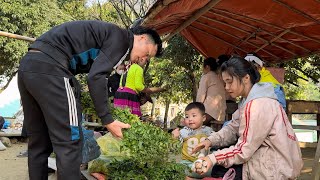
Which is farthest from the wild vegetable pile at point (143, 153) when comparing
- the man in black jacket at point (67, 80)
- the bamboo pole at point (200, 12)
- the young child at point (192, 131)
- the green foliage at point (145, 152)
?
the bamboo pole at point (200, 12)

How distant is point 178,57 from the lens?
10.9 m

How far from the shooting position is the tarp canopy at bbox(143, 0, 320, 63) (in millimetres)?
4473

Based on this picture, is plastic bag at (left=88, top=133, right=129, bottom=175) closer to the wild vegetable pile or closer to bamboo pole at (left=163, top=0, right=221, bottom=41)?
the wild vegetable pile

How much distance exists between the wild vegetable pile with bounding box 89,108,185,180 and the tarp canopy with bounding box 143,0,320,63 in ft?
5.81

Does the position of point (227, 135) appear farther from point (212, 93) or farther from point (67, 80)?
point (212, 93)

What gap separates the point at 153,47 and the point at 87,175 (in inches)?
60.3

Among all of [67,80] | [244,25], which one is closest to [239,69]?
[67,80]


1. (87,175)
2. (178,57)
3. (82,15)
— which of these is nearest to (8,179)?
(87,175)

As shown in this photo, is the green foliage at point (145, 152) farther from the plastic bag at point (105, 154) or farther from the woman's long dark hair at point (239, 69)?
the woman's long dark hair at point (239, 69)

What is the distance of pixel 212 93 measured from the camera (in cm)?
570

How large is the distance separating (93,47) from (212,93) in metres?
3.48

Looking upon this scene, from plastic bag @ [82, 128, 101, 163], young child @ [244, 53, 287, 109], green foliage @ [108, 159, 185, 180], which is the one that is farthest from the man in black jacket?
young child @ [244, 53, 287, 109]

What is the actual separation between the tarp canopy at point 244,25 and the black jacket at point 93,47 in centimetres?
162

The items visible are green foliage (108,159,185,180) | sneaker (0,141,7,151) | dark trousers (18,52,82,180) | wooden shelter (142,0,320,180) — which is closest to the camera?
dark trousers (18,52,82,180)
